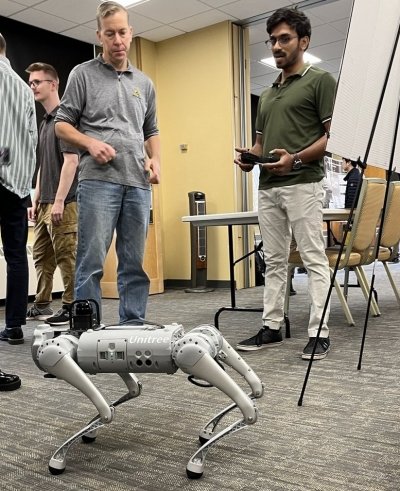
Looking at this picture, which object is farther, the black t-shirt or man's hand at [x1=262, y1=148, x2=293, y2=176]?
the black t-shirt

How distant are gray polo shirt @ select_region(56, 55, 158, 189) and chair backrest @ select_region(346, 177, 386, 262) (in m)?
1.22

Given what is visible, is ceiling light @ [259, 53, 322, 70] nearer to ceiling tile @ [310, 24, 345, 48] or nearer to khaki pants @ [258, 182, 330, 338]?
ceiling tile @ [310, 24, 345, 48]

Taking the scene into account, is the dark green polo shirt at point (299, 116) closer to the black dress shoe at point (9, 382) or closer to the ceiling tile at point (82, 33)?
the black dress shoe at point (9, 382)

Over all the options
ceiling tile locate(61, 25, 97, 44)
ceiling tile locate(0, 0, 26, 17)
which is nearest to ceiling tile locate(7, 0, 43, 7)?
ceiling tile locate(0, 0, 26, 17)

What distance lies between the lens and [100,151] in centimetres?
177

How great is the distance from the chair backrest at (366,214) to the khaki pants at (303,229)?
0.62 meters

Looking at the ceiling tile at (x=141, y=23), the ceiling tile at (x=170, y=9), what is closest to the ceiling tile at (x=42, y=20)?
the ceiling tile at (x=141, y=23)

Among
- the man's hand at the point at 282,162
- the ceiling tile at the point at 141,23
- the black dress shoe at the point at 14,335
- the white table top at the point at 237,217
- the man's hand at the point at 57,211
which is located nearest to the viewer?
the man's hand at the point at 282,162

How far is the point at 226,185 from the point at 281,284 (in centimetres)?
289

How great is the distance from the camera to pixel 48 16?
15.2ft

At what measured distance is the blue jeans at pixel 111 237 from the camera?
1.85 meters

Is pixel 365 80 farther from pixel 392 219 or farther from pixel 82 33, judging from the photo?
pixel 82 33

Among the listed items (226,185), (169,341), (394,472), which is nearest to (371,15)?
(169,341)

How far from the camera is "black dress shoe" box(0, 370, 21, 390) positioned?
1.77 metres
